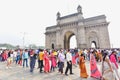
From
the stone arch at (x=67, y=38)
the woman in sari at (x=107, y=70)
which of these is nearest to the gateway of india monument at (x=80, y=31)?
the stone arch at (x=67, y=38)

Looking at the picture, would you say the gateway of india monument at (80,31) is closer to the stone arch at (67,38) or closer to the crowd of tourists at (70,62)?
the stone arch at (67,38)

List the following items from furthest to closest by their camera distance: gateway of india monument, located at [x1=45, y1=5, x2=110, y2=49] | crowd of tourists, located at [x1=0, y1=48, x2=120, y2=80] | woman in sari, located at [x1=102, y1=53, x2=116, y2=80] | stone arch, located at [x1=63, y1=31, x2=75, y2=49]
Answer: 1. stone arch, located at [x1=63, y1=31, x2=75, y2=49]
2. gateway of india monument, located at [x1=45, y1=5, x2=110, y2=49]
3. crowd of tourists, located at [x1=0, y1=48, x2=120, y2=80]
4. woman in sari, located at [x1=102, y1=53, x2=116, y2=80]

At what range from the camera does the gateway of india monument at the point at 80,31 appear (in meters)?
29.4

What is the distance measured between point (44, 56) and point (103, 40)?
22574mm

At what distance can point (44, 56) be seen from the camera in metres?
9.48

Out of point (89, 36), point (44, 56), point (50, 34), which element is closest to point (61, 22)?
point (50, 34)

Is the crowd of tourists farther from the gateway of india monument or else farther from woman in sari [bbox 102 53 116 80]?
the gateway of india monument

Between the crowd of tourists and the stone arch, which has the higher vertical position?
the stone arch

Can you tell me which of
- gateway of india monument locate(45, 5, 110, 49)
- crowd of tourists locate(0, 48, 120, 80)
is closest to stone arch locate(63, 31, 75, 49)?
gateway of india monument locate(45, 5, 110, 49)

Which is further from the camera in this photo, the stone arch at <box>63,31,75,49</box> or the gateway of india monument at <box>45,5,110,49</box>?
the stone arch at <box>63,31,75,49</box>

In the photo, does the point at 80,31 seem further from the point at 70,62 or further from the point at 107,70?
the point at 107,70

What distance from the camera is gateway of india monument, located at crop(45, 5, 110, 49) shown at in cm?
2938

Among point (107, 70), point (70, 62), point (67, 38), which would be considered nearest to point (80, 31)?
point (67, 38)

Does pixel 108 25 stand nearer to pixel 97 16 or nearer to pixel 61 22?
pixel 97 16
